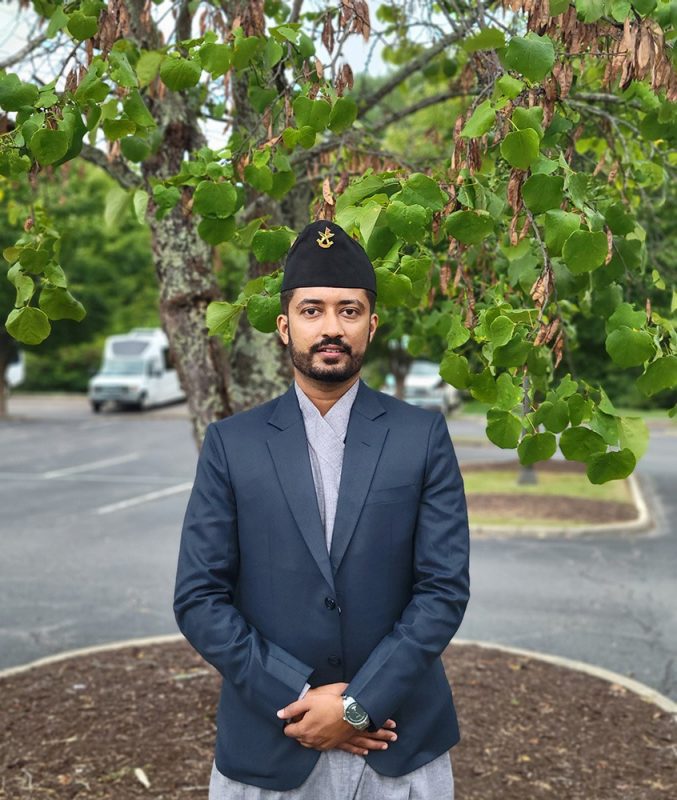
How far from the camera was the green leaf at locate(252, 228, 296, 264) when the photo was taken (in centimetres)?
320

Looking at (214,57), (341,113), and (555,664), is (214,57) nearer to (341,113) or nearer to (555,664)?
(341,113)

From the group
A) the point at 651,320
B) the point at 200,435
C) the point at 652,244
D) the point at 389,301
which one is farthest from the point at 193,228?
the point at 652,244

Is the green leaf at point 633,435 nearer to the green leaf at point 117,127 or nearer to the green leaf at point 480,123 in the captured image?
the green leaf at point 480,123

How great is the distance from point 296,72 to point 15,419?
27.4 metres

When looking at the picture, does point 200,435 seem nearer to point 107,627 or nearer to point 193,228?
point 193,228

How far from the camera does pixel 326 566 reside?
2.67 meters

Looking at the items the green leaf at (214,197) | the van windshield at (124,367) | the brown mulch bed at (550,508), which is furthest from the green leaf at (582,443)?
the van windshield at (124,367)

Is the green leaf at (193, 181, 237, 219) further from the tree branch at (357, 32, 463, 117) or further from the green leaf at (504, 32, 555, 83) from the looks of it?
the tree branch at (357, 32, 463, 117)

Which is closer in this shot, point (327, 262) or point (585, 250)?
point (327, 262)

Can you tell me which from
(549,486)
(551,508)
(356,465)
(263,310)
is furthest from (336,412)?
(549,486)

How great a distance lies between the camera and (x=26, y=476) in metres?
17.3

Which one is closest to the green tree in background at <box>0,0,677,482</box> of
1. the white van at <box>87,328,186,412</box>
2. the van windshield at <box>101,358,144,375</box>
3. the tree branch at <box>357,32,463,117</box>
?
the tree branch at <box>357,32,463,117</box>

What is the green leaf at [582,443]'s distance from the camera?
2.98 meters

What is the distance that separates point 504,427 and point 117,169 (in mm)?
2571
